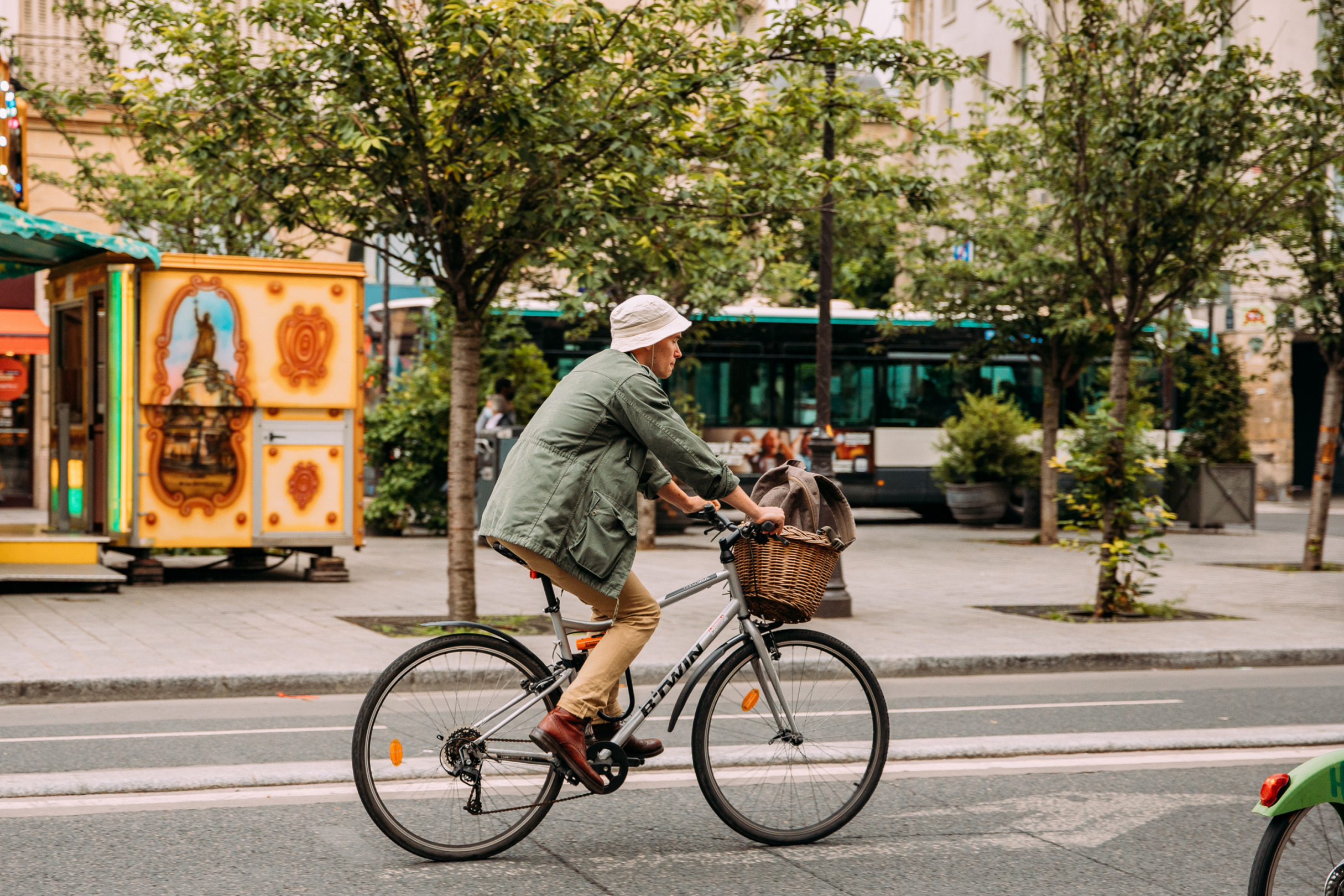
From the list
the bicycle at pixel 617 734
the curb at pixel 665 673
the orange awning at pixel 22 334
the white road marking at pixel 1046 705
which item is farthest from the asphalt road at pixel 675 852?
the orange awning at pixel 22 334

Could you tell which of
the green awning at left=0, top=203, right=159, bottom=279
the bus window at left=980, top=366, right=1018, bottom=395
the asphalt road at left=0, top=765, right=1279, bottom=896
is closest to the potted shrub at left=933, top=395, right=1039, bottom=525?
the bus window at left=980, top=366, right=1018, bottom=395

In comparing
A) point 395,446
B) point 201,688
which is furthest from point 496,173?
point 395,446

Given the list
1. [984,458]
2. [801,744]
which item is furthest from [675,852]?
[984,458]

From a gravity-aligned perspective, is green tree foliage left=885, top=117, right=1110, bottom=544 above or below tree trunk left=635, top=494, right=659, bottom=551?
above

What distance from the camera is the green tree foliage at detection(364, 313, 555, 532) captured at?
18312mm

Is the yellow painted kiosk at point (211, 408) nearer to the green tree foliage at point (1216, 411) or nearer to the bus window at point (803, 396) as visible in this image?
the bus window at point (803, 396)

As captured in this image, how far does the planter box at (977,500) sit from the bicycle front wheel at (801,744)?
57.7 ft

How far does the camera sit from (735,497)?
14.6 feet

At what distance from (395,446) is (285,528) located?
5366 millimetres

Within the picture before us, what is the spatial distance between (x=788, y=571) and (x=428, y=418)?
14223mm

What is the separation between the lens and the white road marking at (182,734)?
257 inches

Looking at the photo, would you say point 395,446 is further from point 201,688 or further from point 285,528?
point 201,688

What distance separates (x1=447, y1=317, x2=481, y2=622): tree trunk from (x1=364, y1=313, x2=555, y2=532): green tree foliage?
8115 mm

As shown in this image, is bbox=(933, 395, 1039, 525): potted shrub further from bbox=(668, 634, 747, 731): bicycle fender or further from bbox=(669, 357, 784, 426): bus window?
bbox=(668, 634, 747, 731): bicycle fender
